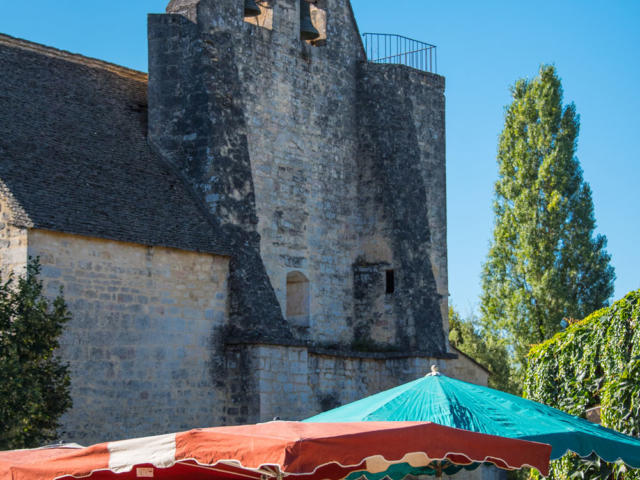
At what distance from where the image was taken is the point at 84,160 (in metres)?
18.9

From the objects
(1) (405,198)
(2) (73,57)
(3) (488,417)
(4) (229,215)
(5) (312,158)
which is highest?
(2) (73,57)

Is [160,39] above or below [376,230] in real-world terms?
above

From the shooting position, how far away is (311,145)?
893 inches

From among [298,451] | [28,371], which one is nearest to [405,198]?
[28,371]

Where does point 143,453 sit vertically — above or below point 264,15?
below

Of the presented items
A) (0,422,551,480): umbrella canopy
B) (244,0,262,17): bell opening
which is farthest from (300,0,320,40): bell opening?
(0,422,551,480): umbrella canopy

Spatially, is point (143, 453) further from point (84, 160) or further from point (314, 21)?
point (314, 21)

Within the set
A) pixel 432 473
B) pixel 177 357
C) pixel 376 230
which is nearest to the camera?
pixel 432 473

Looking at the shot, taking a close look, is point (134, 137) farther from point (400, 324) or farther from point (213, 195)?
point (400, 324)

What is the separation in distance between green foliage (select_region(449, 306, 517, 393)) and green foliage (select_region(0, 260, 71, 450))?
782 inches

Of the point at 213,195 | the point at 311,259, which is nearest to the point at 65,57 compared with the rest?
the point at 213,195

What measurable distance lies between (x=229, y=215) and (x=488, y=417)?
431 inches

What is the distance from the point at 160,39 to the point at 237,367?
6.85 metres

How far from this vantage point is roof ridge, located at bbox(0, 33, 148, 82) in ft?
66.9
